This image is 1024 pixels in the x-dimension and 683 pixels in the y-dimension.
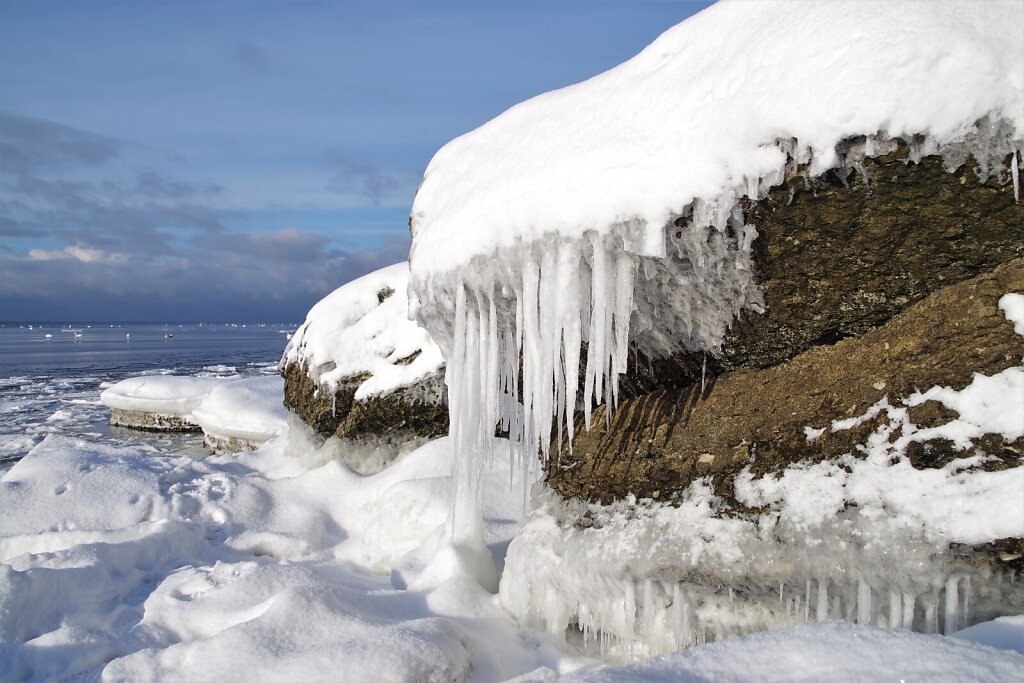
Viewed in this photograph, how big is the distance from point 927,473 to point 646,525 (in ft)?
4.92

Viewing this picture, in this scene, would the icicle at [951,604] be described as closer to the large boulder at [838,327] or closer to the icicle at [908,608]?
the icicle at [908,608]

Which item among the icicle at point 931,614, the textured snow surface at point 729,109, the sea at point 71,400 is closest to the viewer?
the textured snow surface at point 729,109

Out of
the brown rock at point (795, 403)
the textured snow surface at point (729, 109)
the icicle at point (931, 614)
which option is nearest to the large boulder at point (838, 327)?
the brown rock at point (795, 403)

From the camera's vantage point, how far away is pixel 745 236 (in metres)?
3.33

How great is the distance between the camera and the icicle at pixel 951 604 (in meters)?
2.75

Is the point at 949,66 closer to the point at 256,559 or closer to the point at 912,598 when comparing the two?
the point at 912,598

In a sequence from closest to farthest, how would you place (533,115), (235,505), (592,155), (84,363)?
(592,155) < (533,115) < (235,505) < (84,363)

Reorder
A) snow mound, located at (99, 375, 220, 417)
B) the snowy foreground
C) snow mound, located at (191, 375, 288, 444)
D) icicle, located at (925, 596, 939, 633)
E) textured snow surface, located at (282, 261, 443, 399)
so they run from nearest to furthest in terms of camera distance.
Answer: the snowy foreground → icicle, located at (925, 596, 939, 633) → textured snow surface, located at (282, 261, 443, 399) → snow mound, located at (191, 375, 288, 444) → snow mound, located at (99, 375, 220, 417)

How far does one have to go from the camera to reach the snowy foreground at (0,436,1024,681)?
2014 millimetres

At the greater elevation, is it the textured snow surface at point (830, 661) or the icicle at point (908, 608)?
the textured snow surface at point (830, 661)

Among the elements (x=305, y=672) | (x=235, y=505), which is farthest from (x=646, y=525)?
(x=235, y=505)

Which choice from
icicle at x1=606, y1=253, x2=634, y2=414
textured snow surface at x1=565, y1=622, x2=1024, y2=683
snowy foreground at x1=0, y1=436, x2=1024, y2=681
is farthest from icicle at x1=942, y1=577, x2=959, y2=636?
icicle at x1=606, y1=253, x2=634, y2=414

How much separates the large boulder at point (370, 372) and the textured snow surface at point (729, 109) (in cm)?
383

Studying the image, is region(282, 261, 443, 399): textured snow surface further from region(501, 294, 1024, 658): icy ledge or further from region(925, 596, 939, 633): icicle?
region(925, 596, 939, 633): icicle
